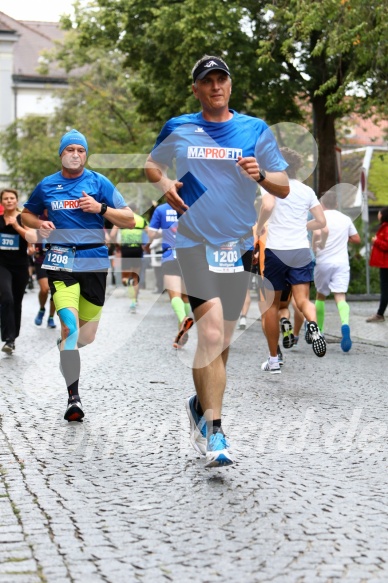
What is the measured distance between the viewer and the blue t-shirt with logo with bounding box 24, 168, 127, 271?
780 centimetres

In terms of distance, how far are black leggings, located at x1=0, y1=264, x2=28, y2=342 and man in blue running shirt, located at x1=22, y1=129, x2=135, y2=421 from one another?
469 centimetres

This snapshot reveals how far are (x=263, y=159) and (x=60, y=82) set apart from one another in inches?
2799

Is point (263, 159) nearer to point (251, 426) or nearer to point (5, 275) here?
point (251, 426)

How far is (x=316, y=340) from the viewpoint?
34.2 ft

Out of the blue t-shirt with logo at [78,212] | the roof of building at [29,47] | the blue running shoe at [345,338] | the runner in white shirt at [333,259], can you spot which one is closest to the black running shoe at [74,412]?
the blue t-shirt with logo at [78,212]

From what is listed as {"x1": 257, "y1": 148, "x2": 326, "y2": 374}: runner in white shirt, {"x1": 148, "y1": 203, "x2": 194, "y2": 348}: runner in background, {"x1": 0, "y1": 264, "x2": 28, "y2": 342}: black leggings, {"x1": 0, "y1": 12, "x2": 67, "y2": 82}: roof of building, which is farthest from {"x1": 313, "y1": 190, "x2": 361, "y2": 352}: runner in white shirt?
{"x1": 0, "y1": 12, "x2": 67, "y2": 82}: roof of building

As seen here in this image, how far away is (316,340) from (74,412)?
359cm

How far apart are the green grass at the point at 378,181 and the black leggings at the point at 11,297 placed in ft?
44.6

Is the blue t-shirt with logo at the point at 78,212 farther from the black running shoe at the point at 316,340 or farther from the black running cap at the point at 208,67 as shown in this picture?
the black running shoe at the point at 316,340

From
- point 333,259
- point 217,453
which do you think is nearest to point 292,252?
point 333,259

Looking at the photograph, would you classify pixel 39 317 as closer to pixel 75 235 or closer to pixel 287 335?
pixel 287 335

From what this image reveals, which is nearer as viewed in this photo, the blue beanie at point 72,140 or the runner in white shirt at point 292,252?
the blue beanie at point 72,140

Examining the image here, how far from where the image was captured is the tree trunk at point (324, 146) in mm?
25531

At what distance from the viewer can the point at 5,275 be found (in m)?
12.7
